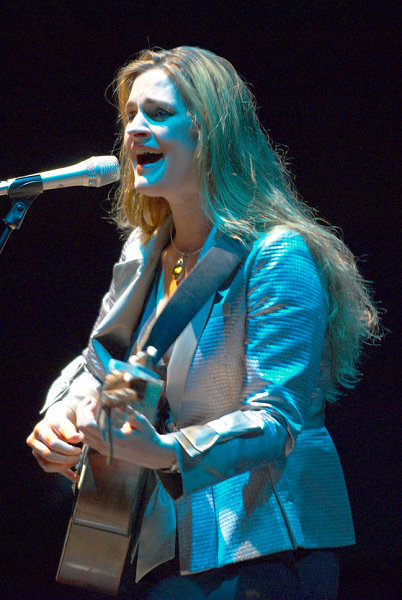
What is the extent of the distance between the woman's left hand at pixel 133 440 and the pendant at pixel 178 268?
59cm

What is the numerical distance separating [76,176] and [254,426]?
0.63 meters

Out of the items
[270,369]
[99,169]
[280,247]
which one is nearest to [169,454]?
[270,369]

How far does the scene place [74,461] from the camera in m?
1.55

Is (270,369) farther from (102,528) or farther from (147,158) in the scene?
(147,158)

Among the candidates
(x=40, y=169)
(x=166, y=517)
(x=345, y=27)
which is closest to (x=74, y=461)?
(x=166, y=517)

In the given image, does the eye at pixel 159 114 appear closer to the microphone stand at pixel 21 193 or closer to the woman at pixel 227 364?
the woman at pixel 227 364

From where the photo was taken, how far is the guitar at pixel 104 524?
1.46 metres

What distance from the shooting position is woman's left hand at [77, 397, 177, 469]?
120 cm

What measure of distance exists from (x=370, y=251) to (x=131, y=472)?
1199mm

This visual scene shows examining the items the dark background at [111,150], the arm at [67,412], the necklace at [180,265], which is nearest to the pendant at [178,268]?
the necklace at [180,265]

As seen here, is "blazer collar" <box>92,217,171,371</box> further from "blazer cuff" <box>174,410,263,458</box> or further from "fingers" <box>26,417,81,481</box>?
"blazer cuff" <box>174,410,263,458</box>

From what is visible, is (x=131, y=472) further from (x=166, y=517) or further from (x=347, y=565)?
(x=347, y=565)

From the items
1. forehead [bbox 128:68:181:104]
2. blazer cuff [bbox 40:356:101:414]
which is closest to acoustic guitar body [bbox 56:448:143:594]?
blazer cuff [bbox 40:356:101:414]

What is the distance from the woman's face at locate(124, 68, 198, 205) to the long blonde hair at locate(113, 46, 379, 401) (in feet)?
0.08
